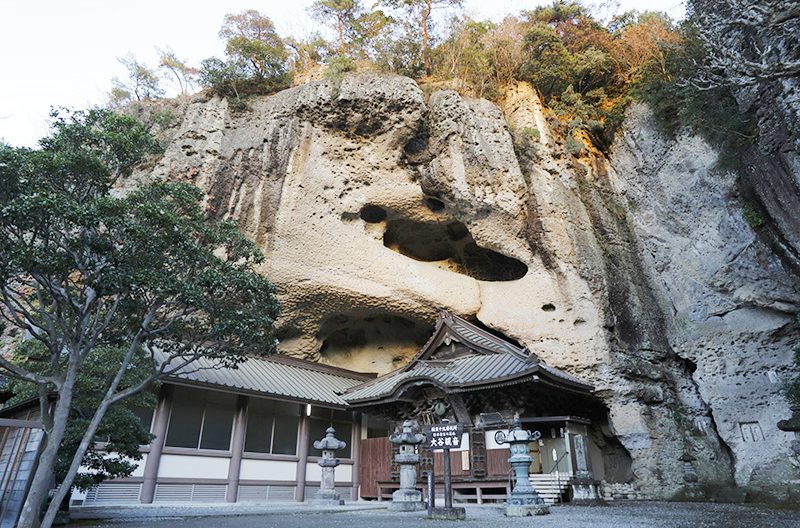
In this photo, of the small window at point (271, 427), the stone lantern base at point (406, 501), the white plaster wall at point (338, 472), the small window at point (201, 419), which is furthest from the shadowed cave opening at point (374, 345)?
the stone lantern base at point (406, 501)

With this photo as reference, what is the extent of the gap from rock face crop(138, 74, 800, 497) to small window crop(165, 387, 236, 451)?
147 inches

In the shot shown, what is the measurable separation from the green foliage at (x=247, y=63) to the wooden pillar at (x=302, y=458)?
38.9ft

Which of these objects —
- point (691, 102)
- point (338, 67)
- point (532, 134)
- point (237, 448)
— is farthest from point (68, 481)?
point (691, 102)

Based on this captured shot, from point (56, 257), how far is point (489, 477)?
10.7m

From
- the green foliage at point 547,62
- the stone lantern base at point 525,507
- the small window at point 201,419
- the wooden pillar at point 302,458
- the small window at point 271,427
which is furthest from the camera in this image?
the green foliage at point 547,62

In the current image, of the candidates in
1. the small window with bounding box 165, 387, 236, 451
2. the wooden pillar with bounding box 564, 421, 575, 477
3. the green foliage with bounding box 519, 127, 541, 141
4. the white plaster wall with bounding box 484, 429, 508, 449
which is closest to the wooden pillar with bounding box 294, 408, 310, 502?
the small window with bounding box 165, 387, 236, 451

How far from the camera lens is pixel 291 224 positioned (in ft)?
50.1

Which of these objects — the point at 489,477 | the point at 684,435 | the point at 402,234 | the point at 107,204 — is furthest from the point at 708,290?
the point at 107,204

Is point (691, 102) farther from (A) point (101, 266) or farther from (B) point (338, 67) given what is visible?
(A) point (101, 266)

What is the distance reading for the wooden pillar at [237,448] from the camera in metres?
12.1

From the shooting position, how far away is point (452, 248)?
18953 millimetres

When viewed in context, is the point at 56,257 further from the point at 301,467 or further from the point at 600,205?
the point at 600,205

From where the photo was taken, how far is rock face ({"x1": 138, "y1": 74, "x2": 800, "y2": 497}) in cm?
1288

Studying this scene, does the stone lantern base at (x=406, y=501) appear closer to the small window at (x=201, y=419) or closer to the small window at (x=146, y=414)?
the small window at (x=201, y=419)
